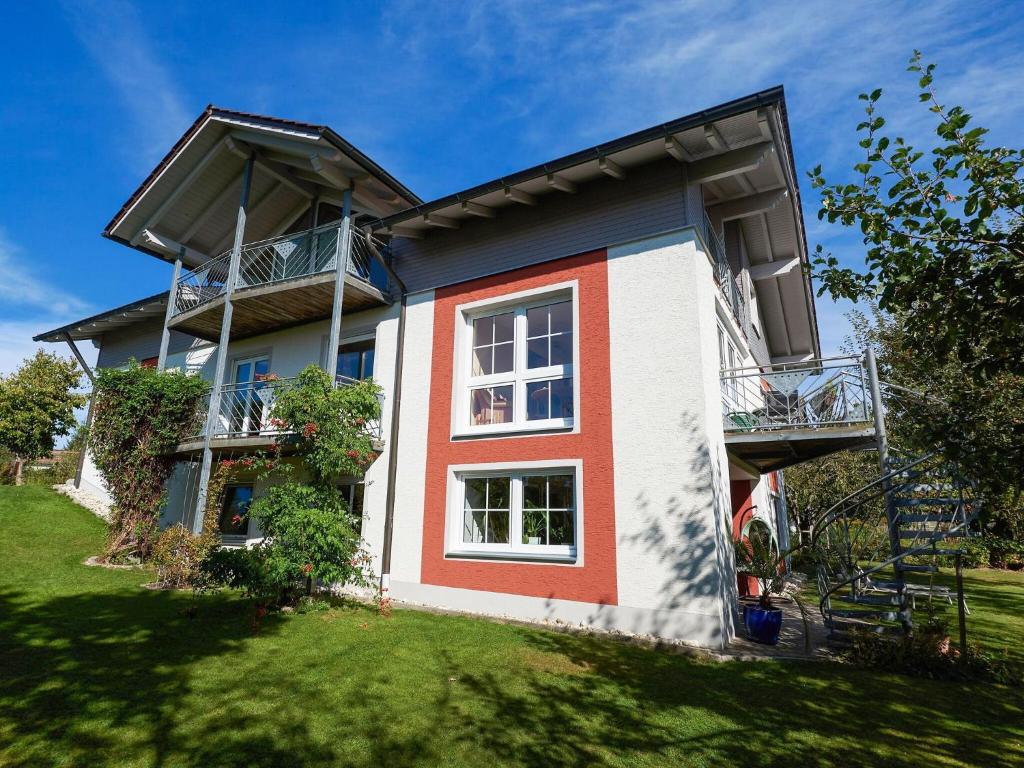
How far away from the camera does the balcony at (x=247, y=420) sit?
1080 cm

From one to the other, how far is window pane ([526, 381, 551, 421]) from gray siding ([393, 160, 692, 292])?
2.29 metres

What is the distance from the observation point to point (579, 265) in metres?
9.62

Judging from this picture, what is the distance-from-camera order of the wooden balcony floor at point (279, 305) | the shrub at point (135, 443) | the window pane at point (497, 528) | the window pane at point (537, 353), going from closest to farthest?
1. the window pane at point (497, 528)
2. the window pane at point (537, 353)
3. the wooden balcony floor at point (279, 305)
4. the shrub at point (135, 443)

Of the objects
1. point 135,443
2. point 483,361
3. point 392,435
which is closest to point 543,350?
point 483,361

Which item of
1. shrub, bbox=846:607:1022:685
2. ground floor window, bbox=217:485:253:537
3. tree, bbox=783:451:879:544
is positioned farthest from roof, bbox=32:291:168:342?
tree, bbox=783:451:879:544

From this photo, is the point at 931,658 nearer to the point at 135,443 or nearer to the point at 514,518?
the point at 514,518

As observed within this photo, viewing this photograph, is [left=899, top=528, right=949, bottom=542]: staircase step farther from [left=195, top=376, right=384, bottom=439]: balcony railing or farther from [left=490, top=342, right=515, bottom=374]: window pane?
[left=195, top=376, right=384, bottom=439]: balcony railing

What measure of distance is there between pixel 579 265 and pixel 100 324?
1653cm

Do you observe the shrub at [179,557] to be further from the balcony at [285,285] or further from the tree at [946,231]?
the tree at [946,231]

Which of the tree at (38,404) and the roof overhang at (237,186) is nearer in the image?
the roof overhang at (237,186)

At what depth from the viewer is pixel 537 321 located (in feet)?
33.5

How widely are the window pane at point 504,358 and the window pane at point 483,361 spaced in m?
0.11

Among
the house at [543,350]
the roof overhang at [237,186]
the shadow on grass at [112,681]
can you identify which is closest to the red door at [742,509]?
the house at [543,350]

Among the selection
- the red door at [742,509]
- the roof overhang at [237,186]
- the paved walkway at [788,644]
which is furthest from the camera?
the red door at [742,509]
